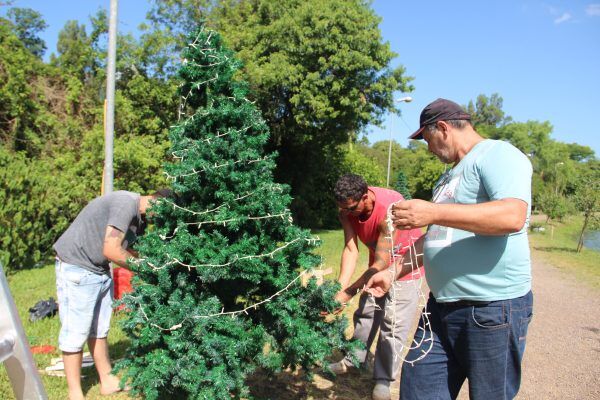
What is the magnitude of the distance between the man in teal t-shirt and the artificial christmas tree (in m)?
0.87

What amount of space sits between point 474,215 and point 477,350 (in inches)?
29.2

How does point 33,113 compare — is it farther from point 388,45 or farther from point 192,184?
point 192,184

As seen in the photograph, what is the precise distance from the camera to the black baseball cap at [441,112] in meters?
2.56

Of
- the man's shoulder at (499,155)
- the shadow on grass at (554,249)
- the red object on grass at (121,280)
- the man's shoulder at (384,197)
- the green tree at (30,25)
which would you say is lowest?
the shadow on grass at (554,249)

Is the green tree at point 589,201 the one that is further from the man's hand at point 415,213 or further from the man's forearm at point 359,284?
the man's hand at point 415,213

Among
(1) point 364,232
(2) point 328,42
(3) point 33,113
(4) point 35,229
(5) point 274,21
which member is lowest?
(4) point 35,229

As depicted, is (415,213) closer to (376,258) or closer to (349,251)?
(376,258)

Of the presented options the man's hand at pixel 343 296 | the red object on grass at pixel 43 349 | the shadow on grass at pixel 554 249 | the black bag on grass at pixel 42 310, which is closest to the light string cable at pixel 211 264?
the man's hand at pixel 343 296

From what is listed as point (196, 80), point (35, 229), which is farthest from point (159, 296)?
point (35, 229)

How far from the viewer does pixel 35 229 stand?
10.5 meters

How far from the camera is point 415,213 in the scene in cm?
224

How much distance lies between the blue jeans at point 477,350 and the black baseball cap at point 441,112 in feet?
3.12

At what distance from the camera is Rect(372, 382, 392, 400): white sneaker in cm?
424

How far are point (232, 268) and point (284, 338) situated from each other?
64 centimetres
